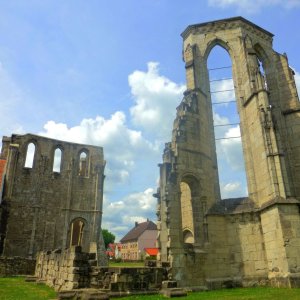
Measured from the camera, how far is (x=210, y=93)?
630 inches

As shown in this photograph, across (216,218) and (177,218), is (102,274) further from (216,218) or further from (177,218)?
(216,218)

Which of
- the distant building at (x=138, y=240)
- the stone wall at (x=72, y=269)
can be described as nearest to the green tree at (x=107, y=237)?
the distant building at (x=138, y=240)

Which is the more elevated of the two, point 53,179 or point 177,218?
point 53,179

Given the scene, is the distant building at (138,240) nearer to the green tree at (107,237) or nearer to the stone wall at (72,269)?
the green tree at (107,237)

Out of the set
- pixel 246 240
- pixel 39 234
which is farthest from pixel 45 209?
pixel 246 240

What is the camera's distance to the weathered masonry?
73.7ft

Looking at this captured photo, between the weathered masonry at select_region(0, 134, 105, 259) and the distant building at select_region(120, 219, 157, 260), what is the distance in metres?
41.2

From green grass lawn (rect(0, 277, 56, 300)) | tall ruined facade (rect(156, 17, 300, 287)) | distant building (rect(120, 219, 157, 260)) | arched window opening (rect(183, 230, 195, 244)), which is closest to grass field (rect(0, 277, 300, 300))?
green grass lawn (rect(0, 277, 56, 300))

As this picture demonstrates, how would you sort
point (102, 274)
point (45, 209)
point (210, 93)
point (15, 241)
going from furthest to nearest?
point (45, 209) → point (15, 241) → point (210, 93) → point (102, 274)

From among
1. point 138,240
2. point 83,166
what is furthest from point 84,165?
point 138,240

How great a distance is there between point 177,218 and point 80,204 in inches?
590

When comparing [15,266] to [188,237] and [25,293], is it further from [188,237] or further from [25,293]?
[188,237]

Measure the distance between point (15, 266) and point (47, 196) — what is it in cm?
634

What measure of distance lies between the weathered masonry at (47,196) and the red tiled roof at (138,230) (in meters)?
44.8
